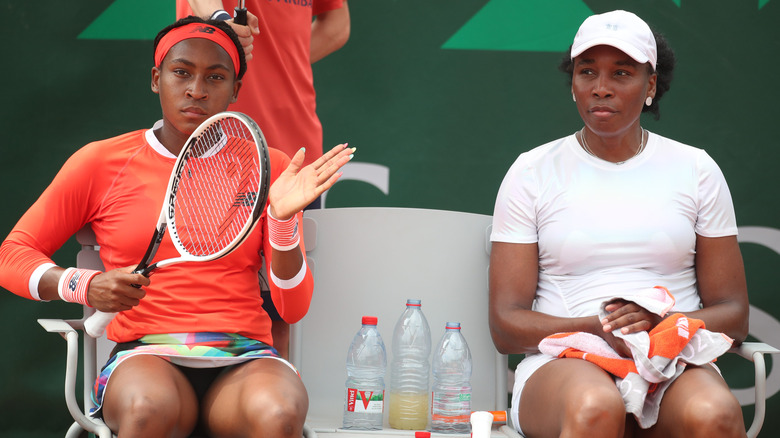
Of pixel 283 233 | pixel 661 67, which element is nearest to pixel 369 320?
pixel 283 233

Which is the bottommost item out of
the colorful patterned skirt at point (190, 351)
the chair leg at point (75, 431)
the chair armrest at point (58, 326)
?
the chair leg at point (75, 431)

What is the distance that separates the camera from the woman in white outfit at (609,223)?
2.72 meters

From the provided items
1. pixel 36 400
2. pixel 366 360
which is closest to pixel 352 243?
pixel 366 360

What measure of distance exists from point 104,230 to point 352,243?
0.90 meters

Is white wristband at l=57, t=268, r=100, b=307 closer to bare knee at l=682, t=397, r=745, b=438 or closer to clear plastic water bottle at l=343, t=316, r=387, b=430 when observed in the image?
clear plastic water bottle at l=343, t=316, r=387, b=430

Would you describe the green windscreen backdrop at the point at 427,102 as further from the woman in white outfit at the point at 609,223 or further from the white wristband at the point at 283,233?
the white wristband at the point at 283,233

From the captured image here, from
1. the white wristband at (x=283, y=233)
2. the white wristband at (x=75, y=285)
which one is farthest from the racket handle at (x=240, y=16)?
the white wristband at (x=75, y=285)

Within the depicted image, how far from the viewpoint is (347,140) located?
370cm

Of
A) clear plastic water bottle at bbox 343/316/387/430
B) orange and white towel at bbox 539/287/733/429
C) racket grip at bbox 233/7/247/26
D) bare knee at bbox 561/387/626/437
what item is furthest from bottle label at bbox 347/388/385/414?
racket grip at bbox 233/7/247/26

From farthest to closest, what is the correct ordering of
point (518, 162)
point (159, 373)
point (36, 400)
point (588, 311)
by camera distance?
point (36, 400)
point (518, 162)
point (588, 311)
point (159, 373)

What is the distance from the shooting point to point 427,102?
3.69 metres

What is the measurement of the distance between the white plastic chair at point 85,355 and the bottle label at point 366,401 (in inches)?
12.9

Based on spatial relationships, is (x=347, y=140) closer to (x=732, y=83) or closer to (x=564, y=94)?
(x=564, y=94)

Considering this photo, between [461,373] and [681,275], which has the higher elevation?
[681,275]
